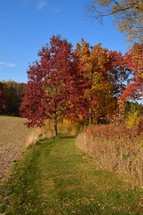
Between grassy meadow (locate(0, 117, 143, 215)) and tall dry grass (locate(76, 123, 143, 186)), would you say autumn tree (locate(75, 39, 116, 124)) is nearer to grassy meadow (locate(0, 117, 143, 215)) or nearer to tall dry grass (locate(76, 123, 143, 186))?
tall dry grass (locate(76, 123, 143, 186))

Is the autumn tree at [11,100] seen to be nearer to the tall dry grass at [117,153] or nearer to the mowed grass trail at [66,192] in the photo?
the tall dry grass at [117,153]

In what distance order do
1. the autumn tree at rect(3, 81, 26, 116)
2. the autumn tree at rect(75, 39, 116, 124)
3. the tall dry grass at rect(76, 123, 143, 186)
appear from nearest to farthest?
the tall dry grass at rect(76, 123, 143, 186) < the autumn tree at rect(75, 39, 116, 124) < the autumn tree at rect(3, 81, 26, 116)

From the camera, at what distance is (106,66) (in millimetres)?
35781

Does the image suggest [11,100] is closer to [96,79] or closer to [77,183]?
[96,79]

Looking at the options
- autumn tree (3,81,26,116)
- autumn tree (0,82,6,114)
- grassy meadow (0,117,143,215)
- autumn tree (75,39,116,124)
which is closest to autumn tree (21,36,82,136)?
autumn tree (75,39,116,124)

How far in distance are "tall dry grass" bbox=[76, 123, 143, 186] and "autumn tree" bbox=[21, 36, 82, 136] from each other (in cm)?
756

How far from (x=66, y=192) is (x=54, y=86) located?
58.1 ft

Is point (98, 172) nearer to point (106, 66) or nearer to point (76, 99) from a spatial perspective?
point (76, 99)

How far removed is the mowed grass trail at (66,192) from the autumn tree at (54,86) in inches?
471

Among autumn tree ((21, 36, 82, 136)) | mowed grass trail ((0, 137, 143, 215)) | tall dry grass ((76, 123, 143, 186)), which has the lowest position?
mowed grass trail ((0, 137, 143, 215))

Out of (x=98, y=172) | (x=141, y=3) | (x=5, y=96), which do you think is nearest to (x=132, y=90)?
(x=141, y=3)

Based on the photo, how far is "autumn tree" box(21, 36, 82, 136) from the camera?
2639 cm

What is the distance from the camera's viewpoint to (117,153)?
13078 mm

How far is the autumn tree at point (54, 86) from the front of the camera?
26.4 m
